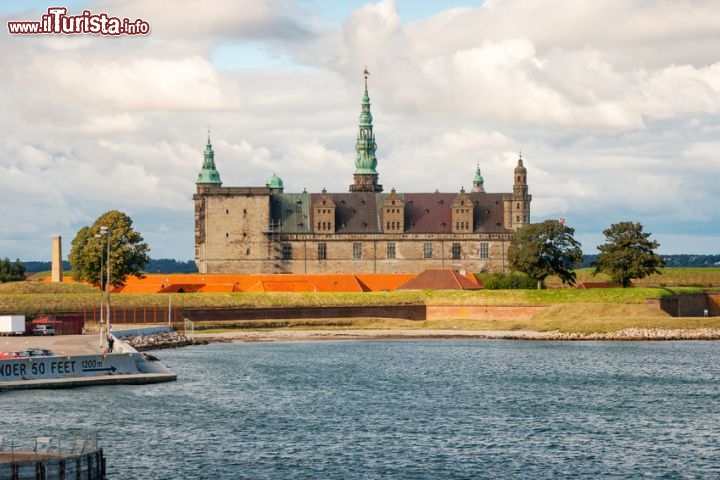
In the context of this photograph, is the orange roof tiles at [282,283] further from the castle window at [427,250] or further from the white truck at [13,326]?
the white truck at [13,326]

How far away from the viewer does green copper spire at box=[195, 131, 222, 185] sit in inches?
6191

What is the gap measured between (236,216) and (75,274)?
30.3 meters

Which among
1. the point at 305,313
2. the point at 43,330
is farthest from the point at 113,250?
the point at 43,330

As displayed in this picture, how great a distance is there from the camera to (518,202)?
147 meters

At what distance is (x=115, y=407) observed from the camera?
54.3m

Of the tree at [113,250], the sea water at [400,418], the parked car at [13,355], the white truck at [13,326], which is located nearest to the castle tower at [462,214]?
the tree at [113,250]

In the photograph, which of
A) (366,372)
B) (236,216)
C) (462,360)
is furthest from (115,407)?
(236,216)

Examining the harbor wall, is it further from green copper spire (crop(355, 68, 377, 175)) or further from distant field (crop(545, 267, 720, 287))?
green copper spire (crop(355, 68, 377, 175))

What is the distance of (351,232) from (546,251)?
1426 inches

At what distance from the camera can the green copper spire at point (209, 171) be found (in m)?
157

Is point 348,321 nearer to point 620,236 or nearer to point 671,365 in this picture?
point 620,236

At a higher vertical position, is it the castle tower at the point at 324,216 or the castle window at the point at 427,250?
the castle tower at the point at 324,216

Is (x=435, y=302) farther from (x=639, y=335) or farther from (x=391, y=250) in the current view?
(x=391, y=250)

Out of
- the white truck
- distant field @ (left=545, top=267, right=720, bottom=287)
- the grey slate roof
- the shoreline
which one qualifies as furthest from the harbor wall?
the grey slate roof
